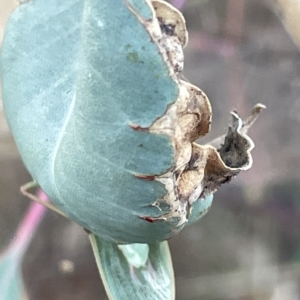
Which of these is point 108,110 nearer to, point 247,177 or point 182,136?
point 182,136

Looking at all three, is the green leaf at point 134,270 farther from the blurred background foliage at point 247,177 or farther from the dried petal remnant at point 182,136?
the blurred background foliage at point 247,177

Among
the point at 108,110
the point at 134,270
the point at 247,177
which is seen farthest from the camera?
the point at 247,177

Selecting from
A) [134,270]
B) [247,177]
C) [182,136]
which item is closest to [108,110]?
[182,136]

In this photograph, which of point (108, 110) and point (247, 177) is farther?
point (247, 177)

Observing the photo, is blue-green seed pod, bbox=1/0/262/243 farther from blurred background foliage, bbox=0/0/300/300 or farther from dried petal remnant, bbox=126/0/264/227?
blurred background foliage, bbox=0/0/300/300

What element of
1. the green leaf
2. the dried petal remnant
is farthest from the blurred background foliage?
the dried petal remnant

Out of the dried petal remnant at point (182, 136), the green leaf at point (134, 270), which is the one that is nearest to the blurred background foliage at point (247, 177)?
the green leaf at point (134, 270)
